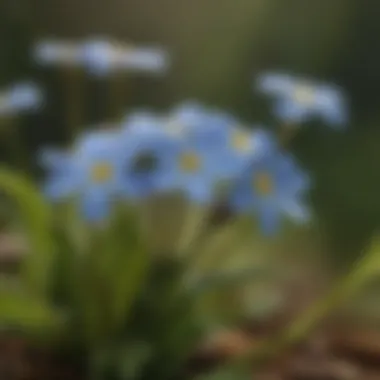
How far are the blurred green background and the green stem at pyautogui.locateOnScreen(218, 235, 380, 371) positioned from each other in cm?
8

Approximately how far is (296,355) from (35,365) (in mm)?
198

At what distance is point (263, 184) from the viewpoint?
0.64m

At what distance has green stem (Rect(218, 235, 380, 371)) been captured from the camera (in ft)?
2.05

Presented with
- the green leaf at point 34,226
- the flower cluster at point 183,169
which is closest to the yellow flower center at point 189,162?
the flower cluster at point 183,169

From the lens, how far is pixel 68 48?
0.72m

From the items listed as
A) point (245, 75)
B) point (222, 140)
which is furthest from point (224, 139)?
point (245, 75)

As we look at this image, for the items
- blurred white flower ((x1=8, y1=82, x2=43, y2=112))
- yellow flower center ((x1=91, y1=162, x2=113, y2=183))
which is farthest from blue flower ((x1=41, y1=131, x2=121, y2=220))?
blurred white flower ((x1=8, y1=82, x2=43, y2=112))

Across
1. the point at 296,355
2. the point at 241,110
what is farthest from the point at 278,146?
the point at 296,355

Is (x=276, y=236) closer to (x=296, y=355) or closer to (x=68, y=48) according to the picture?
(x=296, y=355)

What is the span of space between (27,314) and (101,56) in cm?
21

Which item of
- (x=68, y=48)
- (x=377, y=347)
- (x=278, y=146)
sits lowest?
(x=377, y=347)

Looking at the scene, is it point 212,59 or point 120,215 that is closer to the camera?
point 120,215

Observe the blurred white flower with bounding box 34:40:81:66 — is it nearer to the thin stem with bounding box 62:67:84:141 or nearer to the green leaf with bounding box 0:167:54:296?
the thin stem with bounding box 62:67:84:141

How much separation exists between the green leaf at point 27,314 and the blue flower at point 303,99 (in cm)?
23
